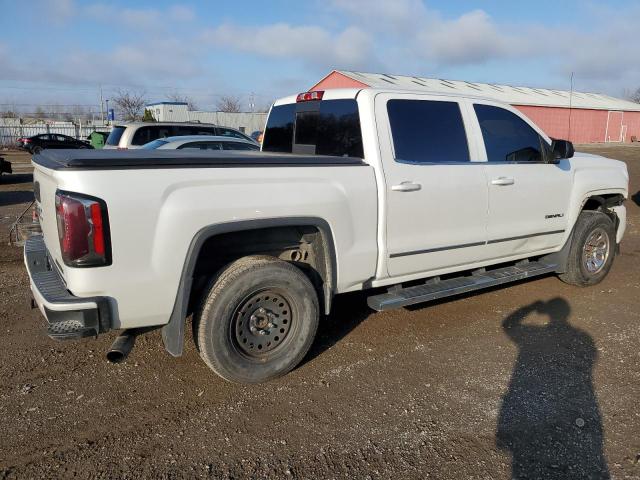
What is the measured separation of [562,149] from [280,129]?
2778 millimetres

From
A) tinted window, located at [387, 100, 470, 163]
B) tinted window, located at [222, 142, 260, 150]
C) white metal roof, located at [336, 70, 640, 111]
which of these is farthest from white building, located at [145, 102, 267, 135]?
tinted window, located at [387, 100, 470, 163]

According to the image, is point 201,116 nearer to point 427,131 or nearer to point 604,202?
point 604,202

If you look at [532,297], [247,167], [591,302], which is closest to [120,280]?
[247,167]

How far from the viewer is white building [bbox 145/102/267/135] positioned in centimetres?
3987

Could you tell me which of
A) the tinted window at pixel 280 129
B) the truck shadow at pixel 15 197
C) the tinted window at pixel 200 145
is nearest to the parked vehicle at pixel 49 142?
the truck shadow at pixel 15 197

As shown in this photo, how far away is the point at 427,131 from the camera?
14.6ft

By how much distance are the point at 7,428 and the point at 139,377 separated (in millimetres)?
903

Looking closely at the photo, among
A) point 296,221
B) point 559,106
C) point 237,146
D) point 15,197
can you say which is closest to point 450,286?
point 296,221

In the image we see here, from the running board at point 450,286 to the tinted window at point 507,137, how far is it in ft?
3.58

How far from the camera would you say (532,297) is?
18.9 ft

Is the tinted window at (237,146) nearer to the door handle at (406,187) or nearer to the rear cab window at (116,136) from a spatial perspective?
the rear cab window at (116,136)

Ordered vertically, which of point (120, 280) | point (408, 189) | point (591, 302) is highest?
point (408, 189)

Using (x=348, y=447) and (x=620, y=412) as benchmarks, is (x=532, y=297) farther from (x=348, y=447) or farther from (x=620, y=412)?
(x=348, y=447)

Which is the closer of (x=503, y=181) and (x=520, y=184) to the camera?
(x=503, y=181)
